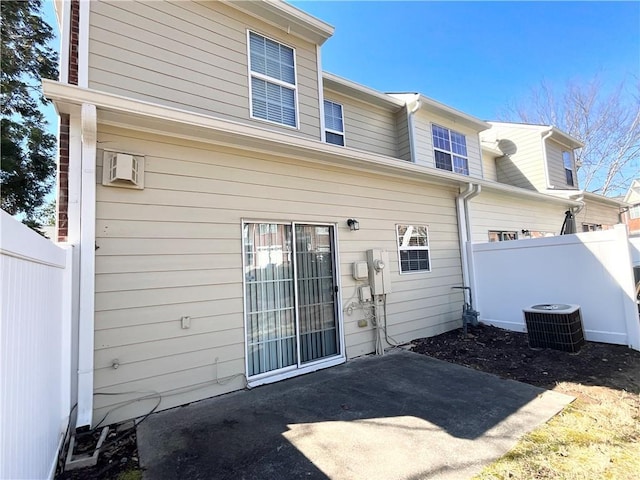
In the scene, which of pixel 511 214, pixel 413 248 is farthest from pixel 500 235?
pixel 413 248

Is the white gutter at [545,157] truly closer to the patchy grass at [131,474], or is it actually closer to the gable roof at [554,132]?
the gable roof at [554,132]

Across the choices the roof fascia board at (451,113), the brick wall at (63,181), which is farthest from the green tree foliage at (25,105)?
the roof fascia board at (451,113)

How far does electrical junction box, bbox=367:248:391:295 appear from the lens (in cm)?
537

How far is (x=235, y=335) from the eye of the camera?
13.2ft

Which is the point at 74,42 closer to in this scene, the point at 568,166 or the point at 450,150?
the point at 450,150

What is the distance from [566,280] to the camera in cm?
582

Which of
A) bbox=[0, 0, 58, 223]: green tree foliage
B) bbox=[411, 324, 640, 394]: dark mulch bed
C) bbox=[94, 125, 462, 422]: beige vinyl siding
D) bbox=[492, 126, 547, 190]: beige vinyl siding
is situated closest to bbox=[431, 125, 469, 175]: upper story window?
bbox=[492, 126, 547, 190]: beige vinyl siding

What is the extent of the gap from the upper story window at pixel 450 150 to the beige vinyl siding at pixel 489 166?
9.22 ft

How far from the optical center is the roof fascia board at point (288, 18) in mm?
4805

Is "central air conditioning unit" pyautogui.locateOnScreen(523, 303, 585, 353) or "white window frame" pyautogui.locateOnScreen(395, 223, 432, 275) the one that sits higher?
"white window frame" pyautogui.locateOnScreen(395, 223, 432, 275)

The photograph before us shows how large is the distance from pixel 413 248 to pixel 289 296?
9.47 ft

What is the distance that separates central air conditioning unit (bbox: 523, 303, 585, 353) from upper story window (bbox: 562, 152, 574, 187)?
9387mm

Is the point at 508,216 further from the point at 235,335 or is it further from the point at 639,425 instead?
the point at 235,335

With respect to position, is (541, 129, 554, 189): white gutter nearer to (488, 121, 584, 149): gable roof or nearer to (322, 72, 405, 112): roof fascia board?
(488, 121, 584, 149): gable roof
